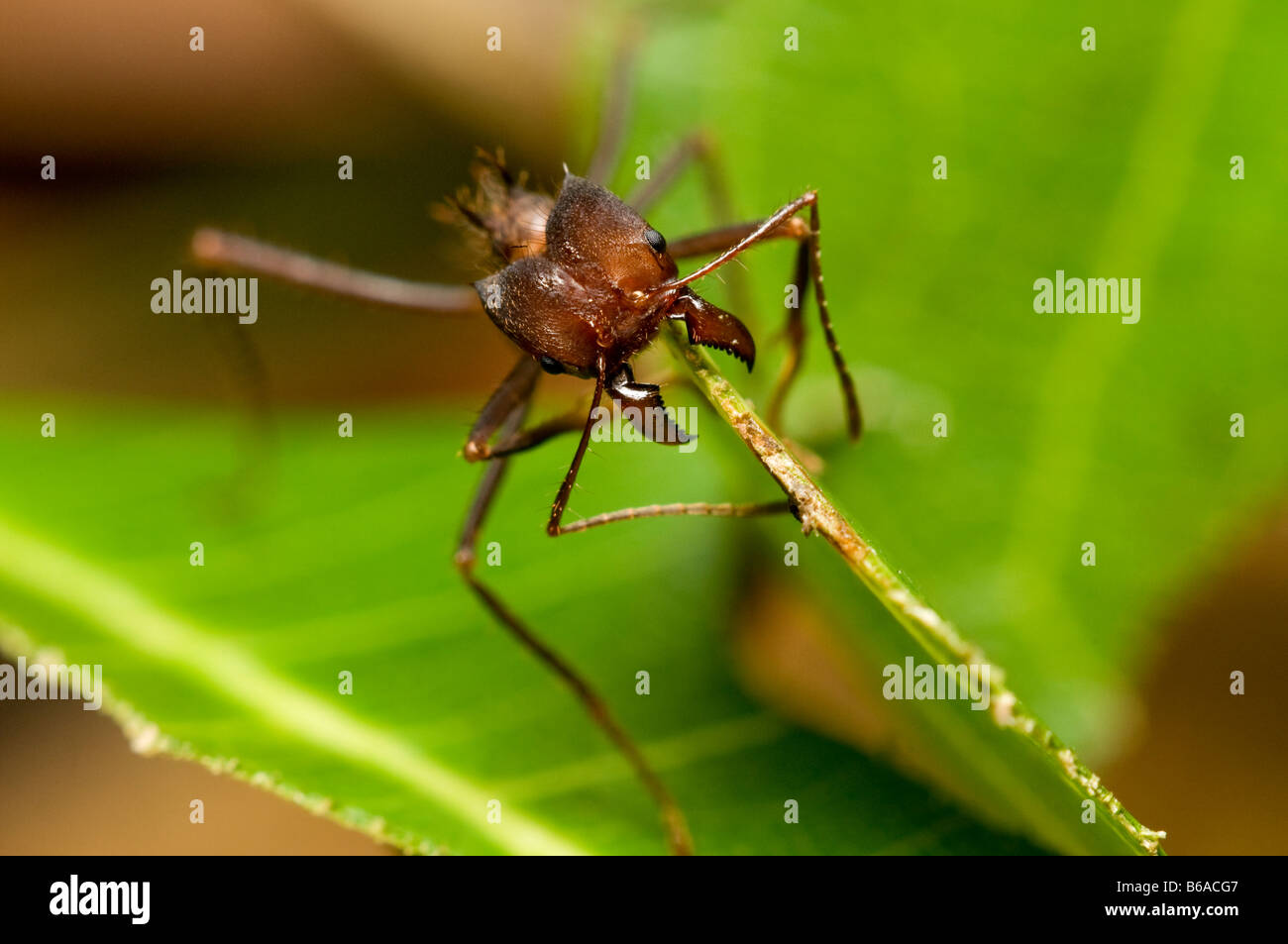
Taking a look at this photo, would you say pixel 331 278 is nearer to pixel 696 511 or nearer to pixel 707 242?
pixel 707 242

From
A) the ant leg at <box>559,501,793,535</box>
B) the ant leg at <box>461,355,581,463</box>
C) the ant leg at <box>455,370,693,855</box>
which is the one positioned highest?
the ant leg at <box>461,355,581,463</box>

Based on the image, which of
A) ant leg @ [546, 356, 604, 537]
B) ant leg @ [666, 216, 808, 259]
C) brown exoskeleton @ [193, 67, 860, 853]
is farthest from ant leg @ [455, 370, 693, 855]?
ant leg @ [666, 216, 808, 259]

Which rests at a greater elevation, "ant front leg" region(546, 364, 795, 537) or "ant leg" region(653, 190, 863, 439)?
"ant leg" region(653, 190, 863, 439)

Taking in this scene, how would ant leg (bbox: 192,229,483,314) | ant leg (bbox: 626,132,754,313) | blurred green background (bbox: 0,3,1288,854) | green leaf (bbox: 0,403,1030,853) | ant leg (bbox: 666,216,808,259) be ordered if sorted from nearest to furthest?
green leaf (bbox: 0,403,1030,853) < blurred green background (bbox: 0,3,1288,854) < ant leg (bbox: 666,216,808,259) < ant leg (bbox: 626,132,754,313) < ant leg (bbox: 192,229,483,314)

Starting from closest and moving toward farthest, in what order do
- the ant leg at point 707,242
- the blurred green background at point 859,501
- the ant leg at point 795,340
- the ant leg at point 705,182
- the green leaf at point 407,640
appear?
1. the green leaf at point 407,640
2. the blurred green background at point 859,501
3. the ant leg at point 795,340
4. the ant leg at point 707,242
5. the ant leg at point 705,182

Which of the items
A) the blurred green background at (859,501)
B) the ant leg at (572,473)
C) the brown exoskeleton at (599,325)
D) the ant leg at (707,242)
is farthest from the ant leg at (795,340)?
the ant leg at (572,473)

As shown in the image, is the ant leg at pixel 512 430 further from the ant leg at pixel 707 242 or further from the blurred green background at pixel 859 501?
the ant leg at pixel 707 242

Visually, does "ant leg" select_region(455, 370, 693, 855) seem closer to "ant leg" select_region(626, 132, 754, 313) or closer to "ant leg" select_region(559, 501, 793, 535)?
"ant leg" select_region(559, 501, 793, 535)

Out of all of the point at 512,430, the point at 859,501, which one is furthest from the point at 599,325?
the point at 859,501
